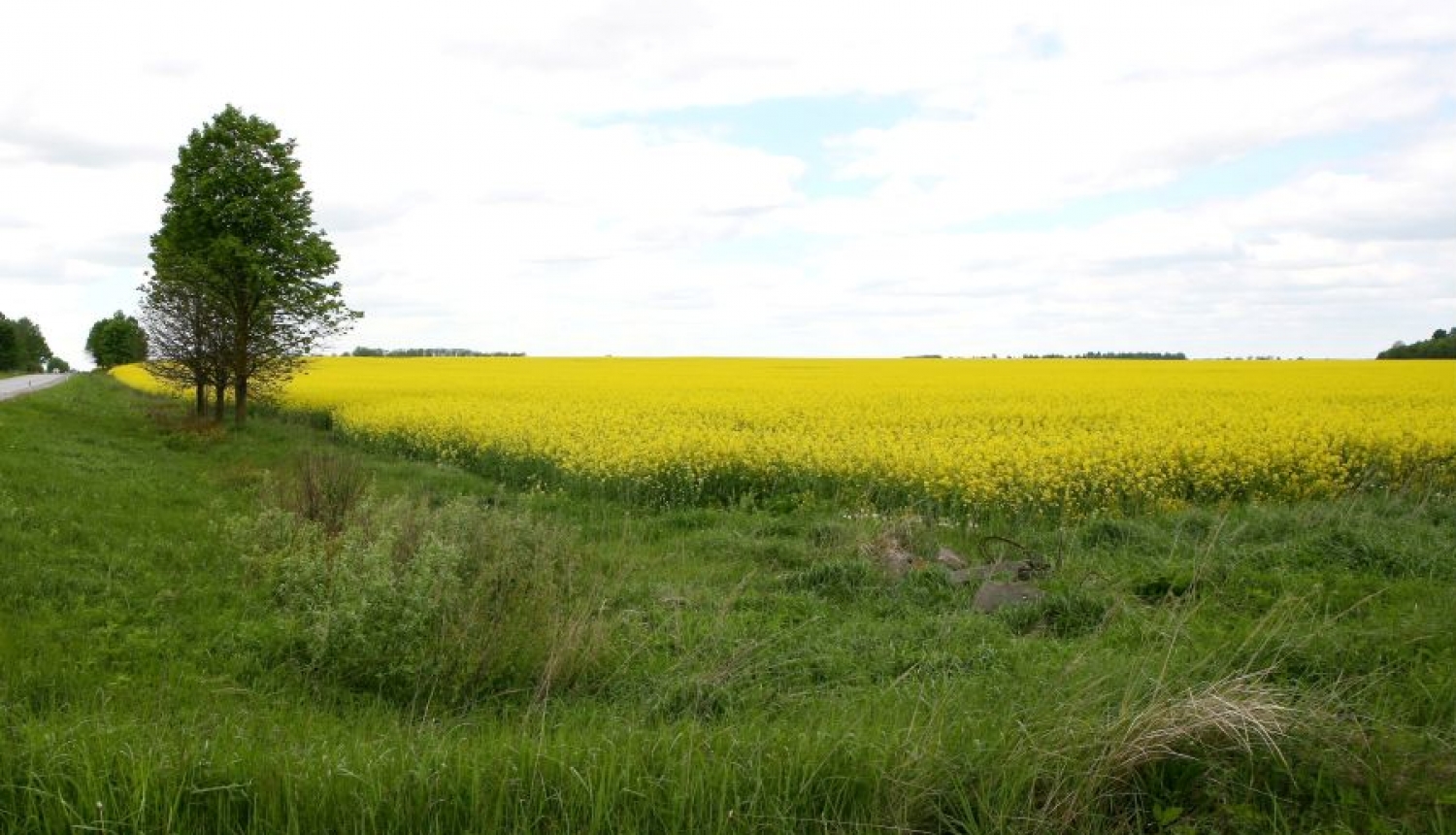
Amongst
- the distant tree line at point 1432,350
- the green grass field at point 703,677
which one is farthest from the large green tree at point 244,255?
the distant tree line at point 1432,350

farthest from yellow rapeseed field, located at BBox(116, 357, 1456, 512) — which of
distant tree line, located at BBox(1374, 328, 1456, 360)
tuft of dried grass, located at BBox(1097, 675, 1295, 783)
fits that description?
distant tree line, located at BBox(1374, 328, 1456, 360)

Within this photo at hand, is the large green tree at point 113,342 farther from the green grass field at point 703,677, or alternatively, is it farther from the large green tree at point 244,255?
the green grass field at point 703,677

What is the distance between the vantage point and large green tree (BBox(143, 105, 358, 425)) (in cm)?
2469

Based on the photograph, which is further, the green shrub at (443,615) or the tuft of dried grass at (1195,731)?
the green shrub at (443,615)

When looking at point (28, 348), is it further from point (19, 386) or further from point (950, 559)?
point (950, 559)

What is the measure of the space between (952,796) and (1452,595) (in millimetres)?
5499

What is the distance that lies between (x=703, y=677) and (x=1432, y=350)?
75.4m

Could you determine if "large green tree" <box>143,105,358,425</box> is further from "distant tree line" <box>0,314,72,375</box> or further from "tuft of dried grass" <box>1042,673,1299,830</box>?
"distant tree line" <box>0,314,72,375</box>

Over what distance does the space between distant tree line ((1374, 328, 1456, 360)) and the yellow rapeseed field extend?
126 feet

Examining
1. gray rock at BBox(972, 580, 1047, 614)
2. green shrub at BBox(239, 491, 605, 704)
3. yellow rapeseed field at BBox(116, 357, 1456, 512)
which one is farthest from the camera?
yellow rapeseed field at BBox(116, 357, 1456, 512)

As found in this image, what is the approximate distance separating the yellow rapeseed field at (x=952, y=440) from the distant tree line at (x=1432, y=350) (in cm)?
3842

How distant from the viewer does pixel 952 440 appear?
1706 centimetres

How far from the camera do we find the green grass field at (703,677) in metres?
3.81

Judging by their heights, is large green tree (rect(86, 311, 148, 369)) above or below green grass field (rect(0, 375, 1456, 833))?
above
